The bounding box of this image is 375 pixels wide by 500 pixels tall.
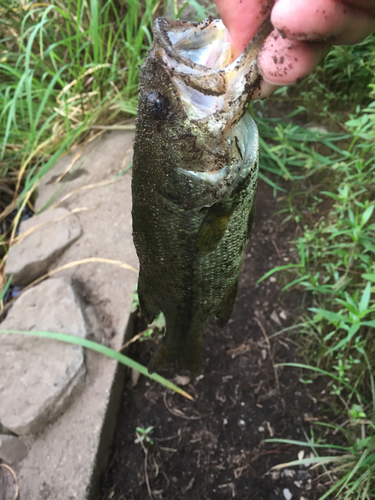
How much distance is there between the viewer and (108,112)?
9.17ft

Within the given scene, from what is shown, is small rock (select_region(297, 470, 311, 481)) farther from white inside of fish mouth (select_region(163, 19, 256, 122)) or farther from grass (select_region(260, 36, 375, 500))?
white inside of fish mouth (select_region(163, 19, 256, 122))

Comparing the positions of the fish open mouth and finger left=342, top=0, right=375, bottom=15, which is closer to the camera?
finger left=342, top=0, right=375, bottom=15

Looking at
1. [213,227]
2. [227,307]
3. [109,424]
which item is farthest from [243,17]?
[109,424]

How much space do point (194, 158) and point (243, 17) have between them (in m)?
0.29

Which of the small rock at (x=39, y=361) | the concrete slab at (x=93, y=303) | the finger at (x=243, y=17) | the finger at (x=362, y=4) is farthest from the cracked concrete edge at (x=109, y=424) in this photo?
the finger at (x=362, y=4)

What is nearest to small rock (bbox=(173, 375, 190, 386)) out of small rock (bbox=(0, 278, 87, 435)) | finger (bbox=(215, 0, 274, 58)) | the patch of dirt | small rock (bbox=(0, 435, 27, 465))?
the patch of dirt

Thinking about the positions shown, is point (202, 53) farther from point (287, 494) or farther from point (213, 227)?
point (287, 494)

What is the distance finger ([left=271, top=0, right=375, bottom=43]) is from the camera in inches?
21.5

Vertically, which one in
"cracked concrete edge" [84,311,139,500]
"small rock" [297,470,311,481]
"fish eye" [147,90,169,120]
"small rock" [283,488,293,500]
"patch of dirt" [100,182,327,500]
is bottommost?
"small rock" [283,488,293,500]

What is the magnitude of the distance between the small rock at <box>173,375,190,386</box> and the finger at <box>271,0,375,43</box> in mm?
1652

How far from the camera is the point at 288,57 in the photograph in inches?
23.8

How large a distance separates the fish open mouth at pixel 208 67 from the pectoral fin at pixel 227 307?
558 mm

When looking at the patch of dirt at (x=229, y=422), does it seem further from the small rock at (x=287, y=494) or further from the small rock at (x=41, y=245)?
the small rock at (x=41, y=245)

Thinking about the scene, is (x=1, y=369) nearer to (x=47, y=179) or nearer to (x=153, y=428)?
(x=153, y=428)
